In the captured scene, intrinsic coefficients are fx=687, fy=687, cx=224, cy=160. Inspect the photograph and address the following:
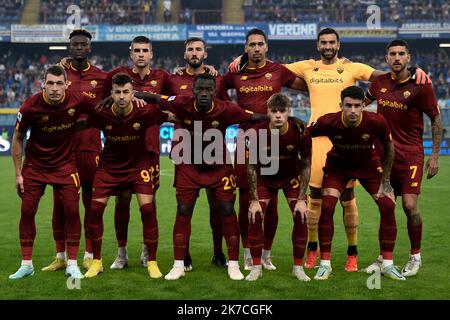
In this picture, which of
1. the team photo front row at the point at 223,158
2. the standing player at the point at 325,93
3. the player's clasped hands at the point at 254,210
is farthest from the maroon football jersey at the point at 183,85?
the player's clasped hands at the point at 254,210

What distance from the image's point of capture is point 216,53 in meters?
38.8

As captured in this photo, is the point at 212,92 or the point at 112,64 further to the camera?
the point at 112,64

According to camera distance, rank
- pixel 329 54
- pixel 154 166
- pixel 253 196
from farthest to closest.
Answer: pixel 329 54 → pixel 154 166 → pixel 253 196

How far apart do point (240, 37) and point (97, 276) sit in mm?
30142

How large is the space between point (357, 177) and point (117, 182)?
2.44 metres

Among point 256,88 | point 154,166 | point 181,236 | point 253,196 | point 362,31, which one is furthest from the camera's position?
point 362,31

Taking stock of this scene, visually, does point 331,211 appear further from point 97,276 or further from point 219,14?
point 219,14

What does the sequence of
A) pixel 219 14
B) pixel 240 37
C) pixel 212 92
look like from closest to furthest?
1. pixel 212 92
2. pixel 240 37
3. pixel 219 14

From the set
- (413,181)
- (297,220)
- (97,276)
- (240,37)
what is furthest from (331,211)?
(240,37)

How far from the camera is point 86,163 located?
758 centimetres

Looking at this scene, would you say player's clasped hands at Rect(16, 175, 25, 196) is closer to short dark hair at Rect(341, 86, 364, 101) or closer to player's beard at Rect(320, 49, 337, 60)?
short dark hair at Rect(341, 86, 364, 101)

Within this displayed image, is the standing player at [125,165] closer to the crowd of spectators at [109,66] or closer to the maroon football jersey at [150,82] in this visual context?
the maroon football jersey at [150,82]

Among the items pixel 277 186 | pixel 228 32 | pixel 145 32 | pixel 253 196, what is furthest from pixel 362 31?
Answer: pixel 253 196

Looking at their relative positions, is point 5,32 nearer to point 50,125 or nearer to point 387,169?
point 50,125
